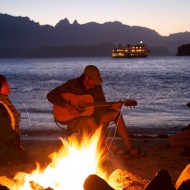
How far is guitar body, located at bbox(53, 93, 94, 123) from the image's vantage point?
7625 mm

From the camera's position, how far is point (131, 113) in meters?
18.8

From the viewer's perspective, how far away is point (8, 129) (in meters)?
7.35

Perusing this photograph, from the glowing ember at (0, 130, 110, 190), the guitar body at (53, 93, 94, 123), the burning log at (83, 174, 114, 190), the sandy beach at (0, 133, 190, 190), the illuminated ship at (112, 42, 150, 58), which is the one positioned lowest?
the illuminated ship at (112, 42, 150, 58)

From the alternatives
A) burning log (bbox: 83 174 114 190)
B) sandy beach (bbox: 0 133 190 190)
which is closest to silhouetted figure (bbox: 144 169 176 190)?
burning log (bbox: 83 174 114 190)

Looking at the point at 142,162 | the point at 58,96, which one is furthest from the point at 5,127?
the point at 142,162

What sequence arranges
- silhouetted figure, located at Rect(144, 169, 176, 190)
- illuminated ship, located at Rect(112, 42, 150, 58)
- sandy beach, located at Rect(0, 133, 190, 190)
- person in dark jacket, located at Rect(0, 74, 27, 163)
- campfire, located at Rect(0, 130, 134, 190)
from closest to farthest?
silhouetted figure, located at Rect(144, 169, 176, 190), campfire, located at Rect(0, 130, 134, 190), person in dark jacket, located at Rect(0, 74, 27, 163), sandy beach, located at Rect(0, 133, 190, 190), illuminated ship, located at Rect(112, 42, 150, 58)

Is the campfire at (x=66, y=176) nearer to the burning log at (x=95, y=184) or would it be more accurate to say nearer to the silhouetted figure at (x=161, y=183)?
the burning log at (x=95, y=184)

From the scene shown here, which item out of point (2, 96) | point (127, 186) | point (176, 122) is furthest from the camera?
point (176, 122)

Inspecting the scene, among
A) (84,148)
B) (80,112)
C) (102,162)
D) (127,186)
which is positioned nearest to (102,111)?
(80,112)

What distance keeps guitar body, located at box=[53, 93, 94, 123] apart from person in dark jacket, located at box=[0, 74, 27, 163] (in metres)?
0.72

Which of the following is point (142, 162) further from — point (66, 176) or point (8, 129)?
point (66, 176)

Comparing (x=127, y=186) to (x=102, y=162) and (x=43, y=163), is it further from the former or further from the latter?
(x=43, y=163)

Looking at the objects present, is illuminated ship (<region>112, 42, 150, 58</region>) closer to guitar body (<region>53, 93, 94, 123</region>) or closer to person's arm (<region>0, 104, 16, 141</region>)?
guitar body (<region>53, 93, 94, 123</region>)

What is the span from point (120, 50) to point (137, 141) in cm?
16710
